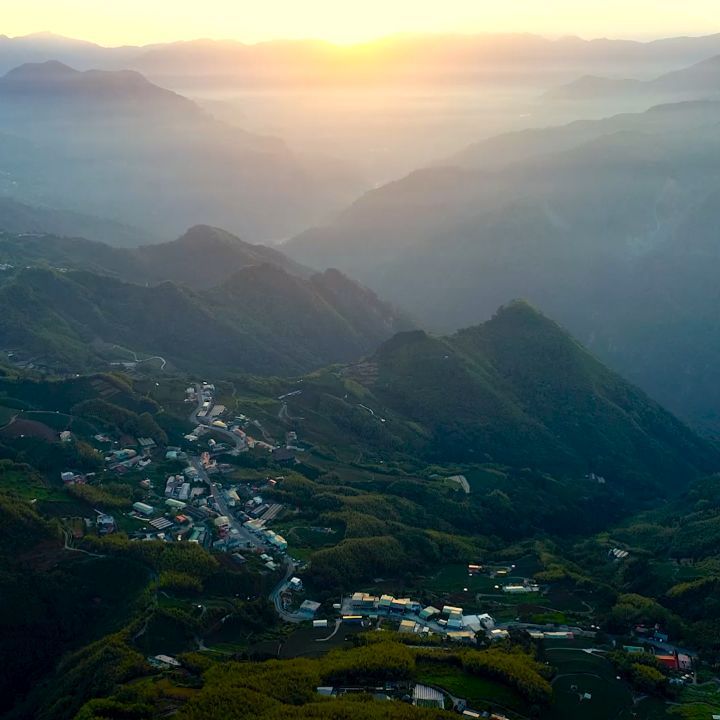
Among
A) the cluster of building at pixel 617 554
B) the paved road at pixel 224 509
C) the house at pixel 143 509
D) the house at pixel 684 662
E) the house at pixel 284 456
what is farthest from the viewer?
the house at pixel 284 456

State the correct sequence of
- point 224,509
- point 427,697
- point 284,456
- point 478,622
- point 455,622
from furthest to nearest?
point 284,456 < point 224,509 < point 478,622 < point 455,622 < point 427,697

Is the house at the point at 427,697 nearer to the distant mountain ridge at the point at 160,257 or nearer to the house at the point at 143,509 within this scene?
the house at the point at 143,509

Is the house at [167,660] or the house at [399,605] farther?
the house at [399,605]

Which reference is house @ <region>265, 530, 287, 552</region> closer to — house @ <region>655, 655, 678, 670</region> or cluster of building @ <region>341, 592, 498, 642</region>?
cluster of building @ <region>341, 592, 498, 642</region>

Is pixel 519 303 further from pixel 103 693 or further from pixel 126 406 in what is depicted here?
pixel 103 693

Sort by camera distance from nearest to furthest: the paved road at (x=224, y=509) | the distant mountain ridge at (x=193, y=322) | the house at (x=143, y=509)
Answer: the paved road at (x=224, y=509)
the house at (x=143, y=509)
the distant mountain ridge at (x=193, y=322)

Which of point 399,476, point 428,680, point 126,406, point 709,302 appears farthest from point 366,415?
point 709,302

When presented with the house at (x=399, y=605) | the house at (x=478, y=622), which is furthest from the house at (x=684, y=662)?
the house at (x=399, y=605)

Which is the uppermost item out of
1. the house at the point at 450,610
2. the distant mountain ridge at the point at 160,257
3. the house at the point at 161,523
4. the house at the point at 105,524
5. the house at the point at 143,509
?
the distant mountain ridge at the point at 160,257

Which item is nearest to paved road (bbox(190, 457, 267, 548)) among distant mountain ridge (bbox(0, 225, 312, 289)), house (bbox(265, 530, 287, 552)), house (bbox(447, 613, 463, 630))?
house (bbox(265, 530, 287, 552))

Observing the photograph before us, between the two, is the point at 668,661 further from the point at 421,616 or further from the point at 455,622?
the point at 421,616

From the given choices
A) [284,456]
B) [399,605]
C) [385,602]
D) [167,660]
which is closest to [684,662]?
[399,605]
